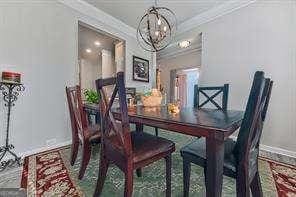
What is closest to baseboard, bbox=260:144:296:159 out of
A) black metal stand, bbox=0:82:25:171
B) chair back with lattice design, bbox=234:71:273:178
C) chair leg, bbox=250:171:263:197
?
chair leg, bbox=250:171:263:197

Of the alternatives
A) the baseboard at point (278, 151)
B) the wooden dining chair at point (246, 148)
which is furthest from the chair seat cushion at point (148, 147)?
the baseboard at point (278, 151)

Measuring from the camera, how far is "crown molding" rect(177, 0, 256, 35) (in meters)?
2.87

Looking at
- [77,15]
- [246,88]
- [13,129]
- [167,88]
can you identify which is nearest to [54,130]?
[13,129]

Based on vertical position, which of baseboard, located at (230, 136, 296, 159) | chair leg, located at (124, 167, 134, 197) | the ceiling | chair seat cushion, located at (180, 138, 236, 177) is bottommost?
baseboard, located at (230, 136, 296, 159)

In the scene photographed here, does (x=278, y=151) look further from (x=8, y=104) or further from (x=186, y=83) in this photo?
(x=186, y=83)

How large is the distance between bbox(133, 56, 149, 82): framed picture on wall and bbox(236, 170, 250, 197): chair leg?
362cm

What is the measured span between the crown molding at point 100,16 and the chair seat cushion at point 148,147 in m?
2.67

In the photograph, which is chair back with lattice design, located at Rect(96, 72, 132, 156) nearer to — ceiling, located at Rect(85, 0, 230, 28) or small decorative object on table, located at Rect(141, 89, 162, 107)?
small decorative object on table, located at Rect(141, 89, 162, 107)

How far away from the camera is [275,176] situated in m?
1.77

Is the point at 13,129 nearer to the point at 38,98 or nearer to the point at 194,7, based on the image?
the point at 38,98

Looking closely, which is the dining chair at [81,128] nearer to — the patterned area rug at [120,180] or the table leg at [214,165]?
the patterned area rug at [120,180]

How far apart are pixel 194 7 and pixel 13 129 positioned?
11.6 feet

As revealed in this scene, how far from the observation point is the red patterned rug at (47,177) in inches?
58.5

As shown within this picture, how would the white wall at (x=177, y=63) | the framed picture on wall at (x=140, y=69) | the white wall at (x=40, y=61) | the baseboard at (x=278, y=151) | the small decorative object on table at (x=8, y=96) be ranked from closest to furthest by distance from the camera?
the small decorative object on table at (x=8, y=96), the white wall at (x=40, y=61), the baseboard at (x=278, y=151), the framed picture on wall at (x=140, y=69), the white wall at (x=177, y=63)
